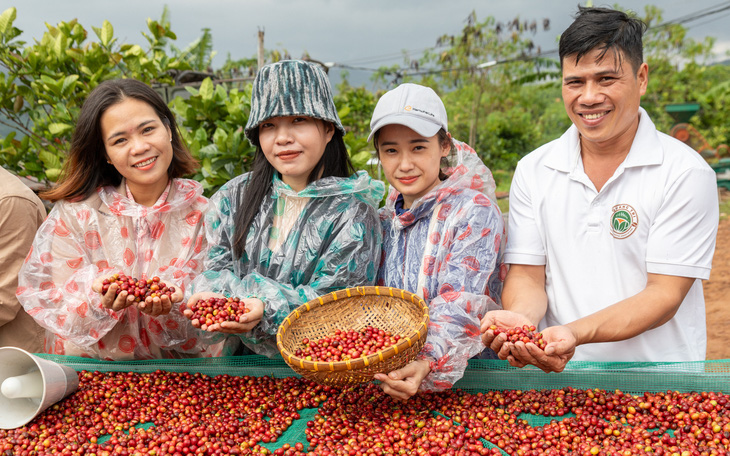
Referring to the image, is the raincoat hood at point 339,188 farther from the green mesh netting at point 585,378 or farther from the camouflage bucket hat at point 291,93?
the green mesh netting at point 585,378

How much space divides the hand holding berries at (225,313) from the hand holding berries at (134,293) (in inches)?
4.6

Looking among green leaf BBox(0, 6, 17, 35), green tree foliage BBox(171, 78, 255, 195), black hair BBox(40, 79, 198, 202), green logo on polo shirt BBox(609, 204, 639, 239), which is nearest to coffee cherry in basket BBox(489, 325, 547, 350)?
green logo on polo shirt BBox(609, 204, 639, 239)

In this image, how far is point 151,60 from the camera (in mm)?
5027

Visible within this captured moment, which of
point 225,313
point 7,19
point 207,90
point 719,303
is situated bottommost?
point 719,303

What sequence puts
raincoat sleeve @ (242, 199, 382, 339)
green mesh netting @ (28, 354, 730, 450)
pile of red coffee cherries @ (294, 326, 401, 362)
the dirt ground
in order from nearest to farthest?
pile of red coffee cherries @ (294, 326, 401, 362) → green mesh netting @ (28, 354, 730, 450) → raincoat sleeve @ (242, 199, 382, 339) → the dirt ground

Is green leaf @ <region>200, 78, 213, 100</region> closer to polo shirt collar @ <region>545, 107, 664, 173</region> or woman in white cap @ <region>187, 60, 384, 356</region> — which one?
woman in white cap @ <region>187, 60, 384, 356</region>

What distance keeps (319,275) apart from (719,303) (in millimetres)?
5846

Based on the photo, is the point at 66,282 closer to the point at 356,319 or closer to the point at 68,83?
the point at 356,319

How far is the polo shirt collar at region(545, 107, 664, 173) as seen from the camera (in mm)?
2359

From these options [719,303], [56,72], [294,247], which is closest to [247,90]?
[56,72]

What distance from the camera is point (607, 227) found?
2.42 metres

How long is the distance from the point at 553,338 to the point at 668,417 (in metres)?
0.48

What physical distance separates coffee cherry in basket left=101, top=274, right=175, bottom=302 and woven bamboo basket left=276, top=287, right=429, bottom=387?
23.3 inches

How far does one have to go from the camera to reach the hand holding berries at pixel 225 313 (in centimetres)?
219
